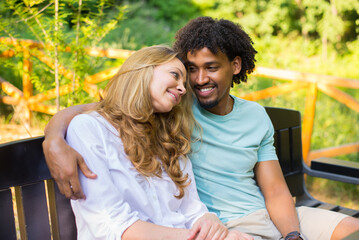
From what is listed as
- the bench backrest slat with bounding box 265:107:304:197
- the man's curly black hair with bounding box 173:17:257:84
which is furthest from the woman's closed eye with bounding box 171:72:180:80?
the bench backrest slat with bounding box 265:107:304:197

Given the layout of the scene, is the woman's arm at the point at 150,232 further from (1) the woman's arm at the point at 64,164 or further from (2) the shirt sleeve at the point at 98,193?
(1) the woman's arm at the point at 64,164

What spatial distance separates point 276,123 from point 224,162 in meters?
0.80

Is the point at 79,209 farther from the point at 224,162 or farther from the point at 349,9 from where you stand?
the point at 349,9

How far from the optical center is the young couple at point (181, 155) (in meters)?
1.72

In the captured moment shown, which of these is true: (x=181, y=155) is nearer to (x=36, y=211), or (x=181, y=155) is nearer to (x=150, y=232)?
(x=150, y=232)

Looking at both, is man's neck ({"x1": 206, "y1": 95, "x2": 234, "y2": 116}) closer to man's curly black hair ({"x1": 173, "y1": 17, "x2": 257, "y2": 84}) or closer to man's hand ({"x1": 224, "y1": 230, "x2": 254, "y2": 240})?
man's curly black hair ({"x1": 173, "y1": 17, "x2": 257, "y2": 84})

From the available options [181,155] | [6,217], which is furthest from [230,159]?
[6,217]


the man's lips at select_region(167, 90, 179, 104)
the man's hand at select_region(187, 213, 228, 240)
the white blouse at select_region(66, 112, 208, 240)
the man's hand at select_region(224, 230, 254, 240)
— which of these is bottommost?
the man's hand at select_region(224, 230, 254, 240)

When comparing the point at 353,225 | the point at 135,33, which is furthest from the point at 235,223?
the point at 135,33

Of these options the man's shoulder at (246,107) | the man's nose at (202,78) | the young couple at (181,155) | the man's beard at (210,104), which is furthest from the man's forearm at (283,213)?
the man's nose at (202,78)

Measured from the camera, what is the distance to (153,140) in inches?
78.8

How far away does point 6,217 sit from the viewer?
1776 millimetres

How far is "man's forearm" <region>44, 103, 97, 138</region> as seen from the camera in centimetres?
174

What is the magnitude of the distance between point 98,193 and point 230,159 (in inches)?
34.0
